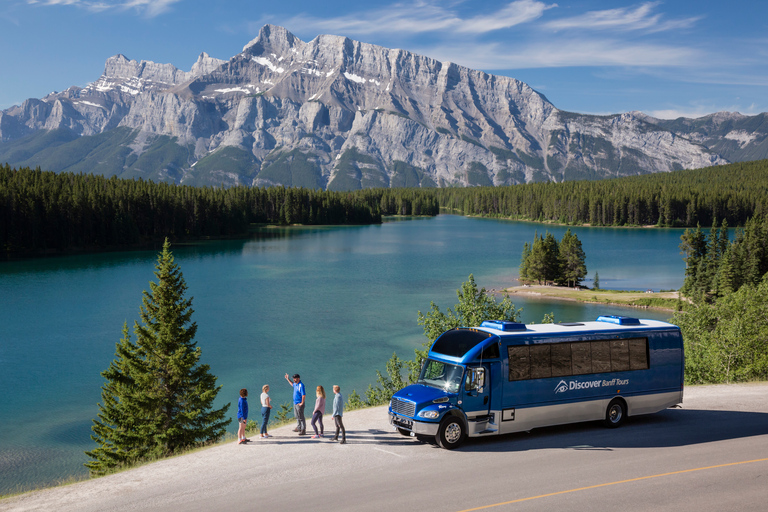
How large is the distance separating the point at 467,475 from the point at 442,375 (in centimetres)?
401

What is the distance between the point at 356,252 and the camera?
5753 inches

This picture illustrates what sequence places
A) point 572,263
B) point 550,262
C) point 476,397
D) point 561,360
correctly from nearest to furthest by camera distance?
point 476,397 < point 561,360 < point 572,263 < point 550,262

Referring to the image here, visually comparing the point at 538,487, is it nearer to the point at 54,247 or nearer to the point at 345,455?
the point at 345,455

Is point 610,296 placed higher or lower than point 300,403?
lower

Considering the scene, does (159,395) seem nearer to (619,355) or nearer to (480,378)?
(480,378)

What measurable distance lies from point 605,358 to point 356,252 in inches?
4952

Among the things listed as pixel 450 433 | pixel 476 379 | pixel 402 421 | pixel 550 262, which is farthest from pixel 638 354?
pixel 550 262

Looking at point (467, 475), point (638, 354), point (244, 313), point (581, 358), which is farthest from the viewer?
point (244, 313)

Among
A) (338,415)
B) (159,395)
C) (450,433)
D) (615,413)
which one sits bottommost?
(159,395)

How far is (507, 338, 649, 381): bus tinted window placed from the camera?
2002cm

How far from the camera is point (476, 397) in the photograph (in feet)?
63.4

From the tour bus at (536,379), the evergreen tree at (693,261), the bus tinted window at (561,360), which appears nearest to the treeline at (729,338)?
the tour bus at (536,379)

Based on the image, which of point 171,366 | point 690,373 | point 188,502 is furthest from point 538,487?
point 690,373

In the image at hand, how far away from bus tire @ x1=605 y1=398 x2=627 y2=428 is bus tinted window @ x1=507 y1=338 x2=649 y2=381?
1.36m
